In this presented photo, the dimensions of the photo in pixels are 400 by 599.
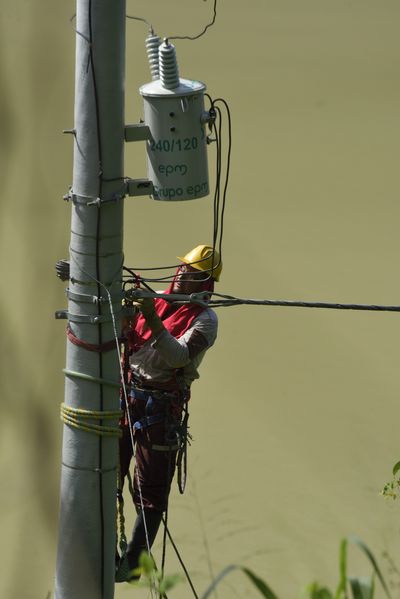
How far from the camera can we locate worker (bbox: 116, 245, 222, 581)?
167 inches

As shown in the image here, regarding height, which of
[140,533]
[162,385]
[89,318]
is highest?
[89,318]

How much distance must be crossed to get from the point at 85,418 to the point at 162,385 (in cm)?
73

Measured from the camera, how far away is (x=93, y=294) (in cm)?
352

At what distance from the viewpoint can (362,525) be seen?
20.0 feet

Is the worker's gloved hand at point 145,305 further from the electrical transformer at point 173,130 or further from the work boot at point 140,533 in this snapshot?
the work boot at point 140,533

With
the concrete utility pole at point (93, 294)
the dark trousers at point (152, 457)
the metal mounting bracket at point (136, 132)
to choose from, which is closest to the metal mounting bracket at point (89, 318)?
the concrete utility pole at point (93, 294)

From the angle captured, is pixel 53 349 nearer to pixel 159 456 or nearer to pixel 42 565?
pixel 42 565

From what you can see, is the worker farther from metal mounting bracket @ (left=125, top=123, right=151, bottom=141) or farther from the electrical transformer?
metal mounting bracket @ (left=125, top=123, right=151, bottom=141)

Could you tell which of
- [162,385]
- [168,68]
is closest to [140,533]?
[162,385]

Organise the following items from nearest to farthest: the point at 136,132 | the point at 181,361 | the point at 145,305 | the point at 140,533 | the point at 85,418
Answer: the point at 136,132, the point at 85,418, the point at 145,305, the point at 181,361, the point at 140,533

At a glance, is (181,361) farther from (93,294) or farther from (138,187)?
(138,187)

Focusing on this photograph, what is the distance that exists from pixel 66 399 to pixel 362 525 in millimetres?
2866

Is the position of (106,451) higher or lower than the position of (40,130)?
lower

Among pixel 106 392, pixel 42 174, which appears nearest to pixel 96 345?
pixel 106 392
